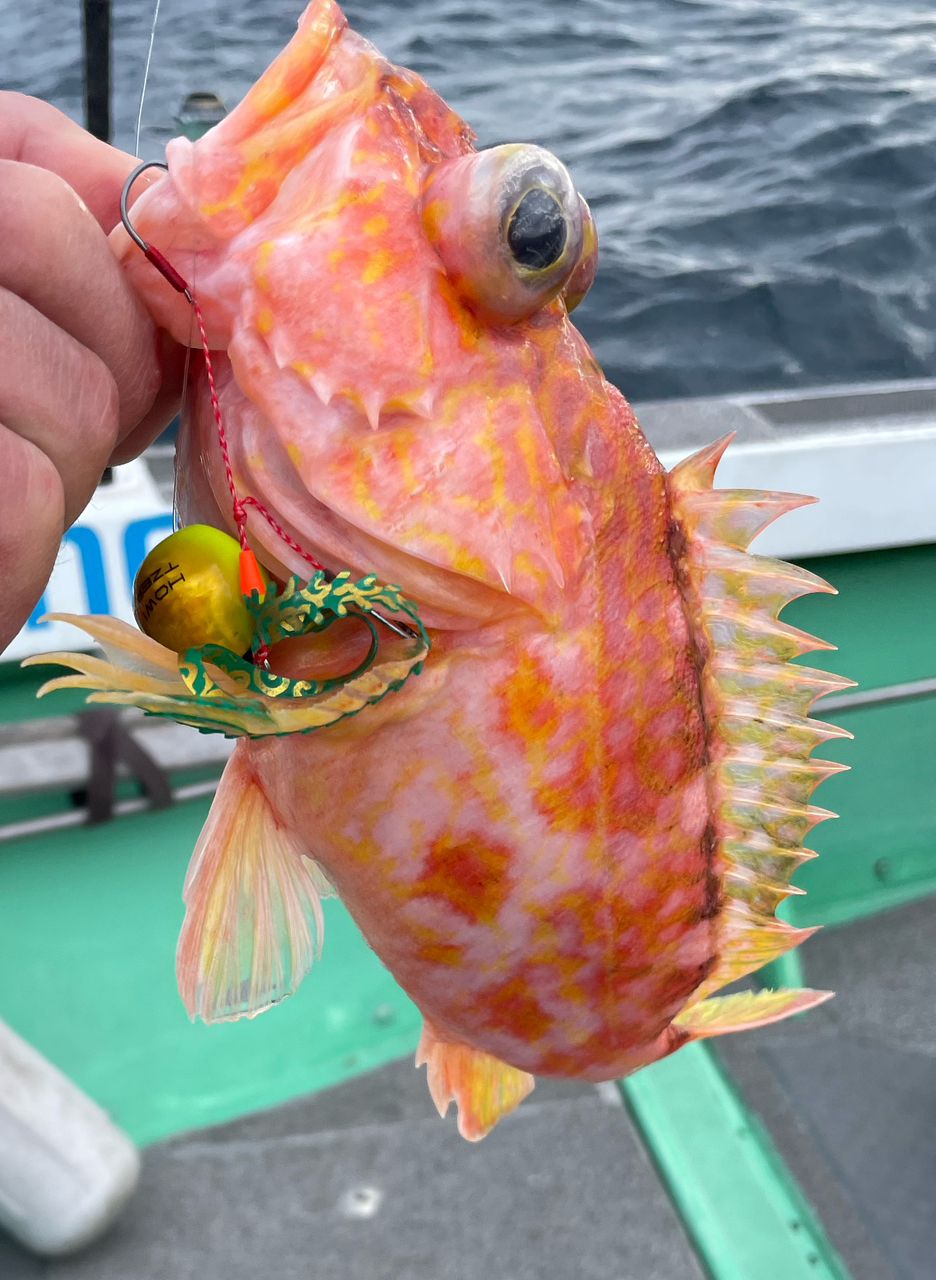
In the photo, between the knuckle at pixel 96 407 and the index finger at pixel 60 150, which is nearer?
the knuckle at pixel 96 407

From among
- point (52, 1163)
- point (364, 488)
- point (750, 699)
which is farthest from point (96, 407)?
point (52, 1163)

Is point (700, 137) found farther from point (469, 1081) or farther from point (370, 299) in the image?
point (370, 299)

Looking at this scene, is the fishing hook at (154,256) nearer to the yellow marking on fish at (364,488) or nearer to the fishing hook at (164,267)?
the fishing hook at (164,267)

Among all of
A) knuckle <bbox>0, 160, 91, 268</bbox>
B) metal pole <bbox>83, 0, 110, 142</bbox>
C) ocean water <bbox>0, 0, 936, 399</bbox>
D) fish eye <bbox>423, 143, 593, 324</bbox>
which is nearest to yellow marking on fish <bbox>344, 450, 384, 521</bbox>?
fish eye <bbox>423, 143, 593, 324</bbox>

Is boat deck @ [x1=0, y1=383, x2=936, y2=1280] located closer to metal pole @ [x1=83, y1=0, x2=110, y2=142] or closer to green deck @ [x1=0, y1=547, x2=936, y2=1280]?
green deck @ [x1=0, y1=547, x2=936, y2=1280]

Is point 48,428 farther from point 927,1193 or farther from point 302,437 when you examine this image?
point 927,1193

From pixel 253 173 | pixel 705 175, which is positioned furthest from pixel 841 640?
pixel 705 175

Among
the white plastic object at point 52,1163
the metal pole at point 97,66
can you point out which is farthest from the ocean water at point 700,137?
the white plastic object at point 52,1163

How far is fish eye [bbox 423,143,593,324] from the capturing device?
98 centimetres

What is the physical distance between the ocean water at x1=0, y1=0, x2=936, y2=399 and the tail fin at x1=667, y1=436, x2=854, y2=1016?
3404mm

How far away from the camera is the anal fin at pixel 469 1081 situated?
61.0 inches

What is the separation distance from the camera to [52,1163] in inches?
101

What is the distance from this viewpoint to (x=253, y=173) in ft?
3.23

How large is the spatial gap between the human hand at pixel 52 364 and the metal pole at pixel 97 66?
133 cm
